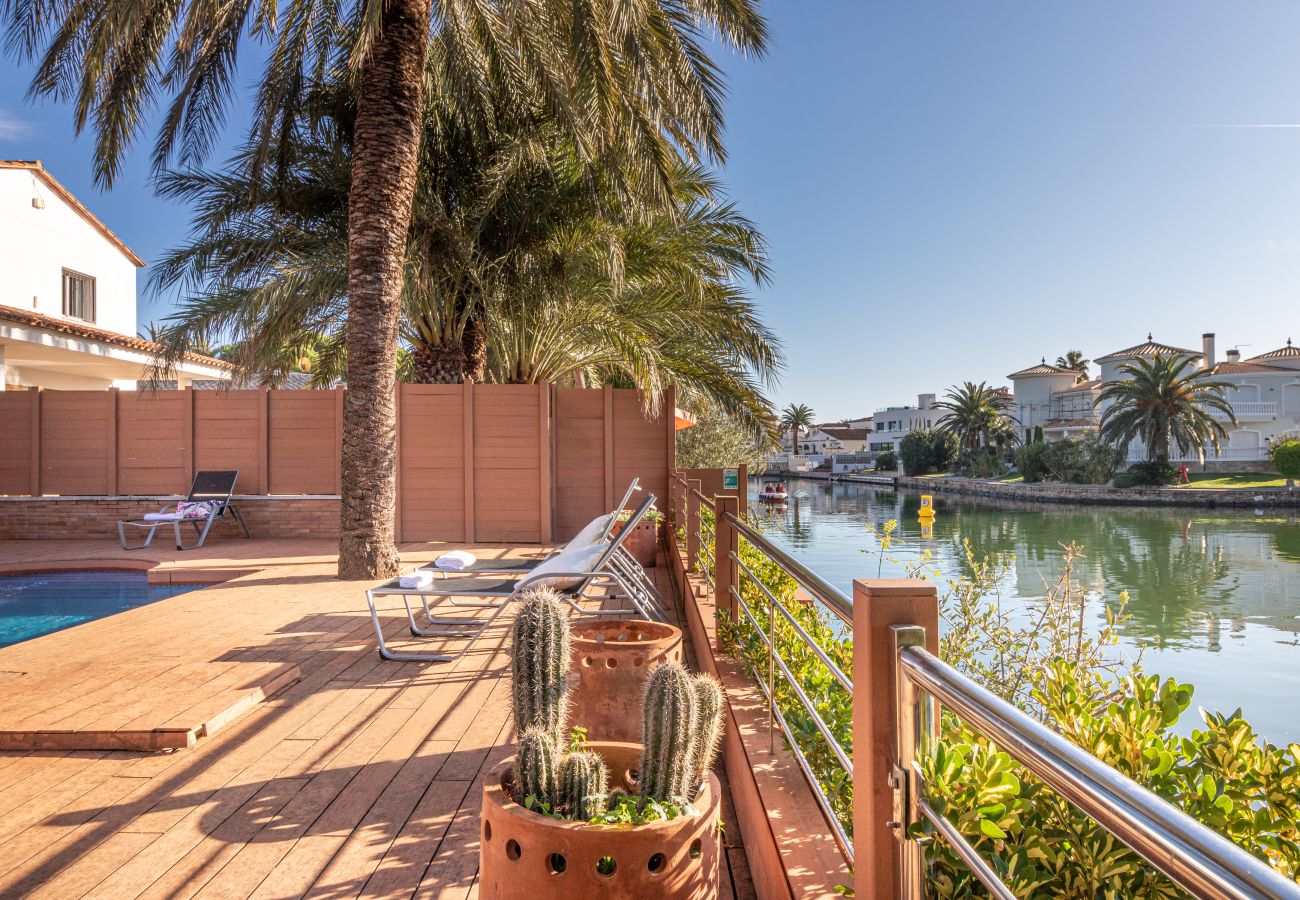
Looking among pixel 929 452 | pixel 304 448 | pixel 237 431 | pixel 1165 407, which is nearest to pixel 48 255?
pixel 237 431

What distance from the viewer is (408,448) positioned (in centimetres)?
1156

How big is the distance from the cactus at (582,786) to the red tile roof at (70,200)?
20845mm

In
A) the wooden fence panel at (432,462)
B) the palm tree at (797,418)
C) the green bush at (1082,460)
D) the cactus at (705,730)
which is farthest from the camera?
the palm tree at (797,418)

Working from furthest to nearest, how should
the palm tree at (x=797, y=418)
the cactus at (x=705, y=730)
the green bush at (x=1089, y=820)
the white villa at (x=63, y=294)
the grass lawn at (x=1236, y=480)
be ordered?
the palm tree at (x=797, y=418), the grass lawn at (x=1236, y=480), the white villa at (x=63, y=294), the cactus at (x=705, y=730), the green bush at (x=1089, y=820)

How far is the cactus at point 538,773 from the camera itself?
1.84 meters

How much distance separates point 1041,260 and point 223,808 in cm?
4372

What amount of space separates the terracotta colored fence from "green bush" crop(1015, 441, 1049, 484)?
4109 centimetres

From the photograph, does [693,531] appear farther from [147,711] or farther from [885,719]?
[885,719]

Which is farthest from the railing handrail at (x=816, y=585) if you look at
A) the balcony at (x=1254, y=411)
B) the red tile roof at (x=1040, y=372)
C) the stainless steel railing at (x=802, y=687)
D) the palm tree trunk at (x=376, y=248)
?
the red tile roof at (x=1040, y=372)

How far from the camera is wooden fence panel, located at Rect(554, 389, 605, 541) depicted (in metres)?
11.9

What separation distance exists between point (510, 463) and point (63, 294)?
1389 cm

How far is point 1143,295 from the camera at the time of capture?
172 ft

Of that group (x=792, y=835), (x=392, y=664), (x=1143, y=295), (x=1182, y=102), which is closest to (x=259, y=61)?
(x=392, y=664)

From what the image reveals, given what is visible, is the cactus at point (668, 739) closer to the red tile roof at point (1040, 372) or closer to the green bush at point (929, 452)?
the green bush at point (929, 452)
